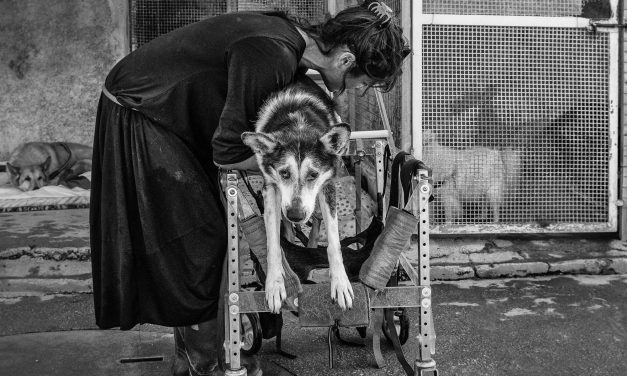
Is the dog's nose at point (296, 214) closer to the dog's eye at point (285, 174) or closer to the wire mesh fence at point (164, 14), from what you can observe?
the dog's eye at point (285, 174)

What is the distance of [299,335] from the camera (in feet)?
11.5

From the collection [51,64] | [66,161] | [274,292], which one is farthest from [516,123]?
[51,64]

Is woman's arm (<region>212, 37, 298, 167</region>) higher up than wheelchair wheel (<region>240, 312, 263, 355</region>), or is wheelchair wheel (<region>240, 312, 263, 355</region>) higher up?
woman's arm (<region>212, 37, 298, 167</region>)

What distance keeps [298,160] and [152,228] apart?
2.14ft

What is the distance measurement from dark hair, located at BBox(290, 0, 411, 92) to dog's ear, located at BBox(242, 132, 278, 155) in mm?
473

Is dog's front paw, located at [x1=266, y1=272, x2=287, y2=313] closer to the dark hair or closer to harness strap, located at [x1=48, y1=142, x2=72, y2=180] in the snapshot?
the dark hair

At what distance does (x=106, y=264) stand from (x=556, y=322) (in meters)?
2.46

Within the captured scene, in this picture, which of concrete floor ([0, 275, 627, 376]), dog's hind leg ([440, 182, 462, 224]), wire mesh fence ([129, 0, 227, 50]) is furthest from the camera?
wire mesh fence ([129, 0, 227, 50])

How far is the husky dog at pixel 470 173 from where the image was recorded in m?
4.82

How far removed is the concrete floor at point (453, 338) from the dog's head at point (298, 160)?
105 cm

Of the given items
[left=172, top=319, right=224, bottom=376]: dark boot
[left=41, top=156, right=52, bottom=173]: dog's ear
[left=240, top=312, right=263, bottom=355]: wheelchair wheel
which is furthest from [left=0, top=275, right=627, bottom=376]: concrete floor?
[left=41, top=156, right=52, bottom=173]: dog's ear

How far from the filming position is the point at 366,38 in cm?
248

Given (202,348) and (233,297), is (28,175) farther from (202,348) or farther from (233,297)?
(233,297)

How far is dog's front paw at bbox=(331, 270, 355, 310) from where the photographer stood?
2.48 meters
